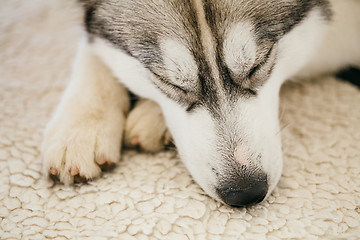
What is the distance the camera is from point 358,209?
2.87 ft

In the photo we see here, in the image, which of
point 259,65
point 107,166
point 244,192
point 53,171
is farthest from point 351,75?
point 53,171

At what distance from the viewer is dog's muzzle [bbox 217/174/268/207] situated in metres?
0.87

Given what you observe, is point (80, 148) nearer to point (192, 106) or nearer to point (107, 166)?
point (107, 166)

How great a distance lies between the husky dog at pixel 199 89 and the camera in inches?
36.4

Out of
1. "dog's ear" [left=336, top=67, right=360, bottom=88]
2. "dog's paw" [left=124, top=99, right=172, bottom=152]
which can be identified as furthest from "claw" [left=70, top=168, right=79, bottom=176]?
"dog's ear" [left=336, top=67, right=360, bottom=88]

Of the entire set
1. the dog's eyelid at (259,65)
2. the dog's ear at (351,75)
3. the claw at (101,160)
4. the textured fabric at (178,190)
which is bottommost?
the textured fabric at (178,190)

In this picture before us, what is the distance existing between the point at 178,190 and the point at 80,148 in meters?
0.31

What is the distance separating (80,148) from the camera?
1040 millimetres

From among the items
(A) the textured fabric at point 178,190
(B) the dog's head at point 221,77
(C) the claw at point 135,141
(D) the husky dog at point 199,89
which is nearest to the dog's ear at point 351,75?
(A) the textured fabric at point 178,190

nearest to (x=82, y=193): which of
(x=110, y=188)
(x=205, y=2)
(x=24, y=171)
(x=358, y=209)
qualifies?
(x=110, y=188)

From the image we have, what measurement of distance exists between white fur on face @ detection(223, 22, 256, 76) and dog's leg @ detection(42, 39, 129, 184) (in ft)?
1.41

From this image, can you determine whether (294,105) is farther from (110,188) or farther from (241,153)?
(110,188)

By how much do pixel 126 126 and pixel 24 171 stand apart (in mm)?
334

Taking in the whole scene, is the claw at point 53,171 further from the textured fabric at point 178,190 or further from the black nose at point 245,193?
the black nose at point 245,193
